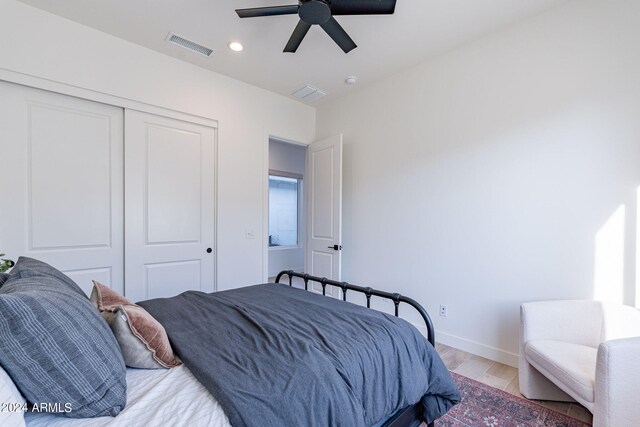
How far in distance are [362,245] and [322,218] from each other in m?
0.63

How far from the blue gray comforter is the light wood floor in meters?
0.91

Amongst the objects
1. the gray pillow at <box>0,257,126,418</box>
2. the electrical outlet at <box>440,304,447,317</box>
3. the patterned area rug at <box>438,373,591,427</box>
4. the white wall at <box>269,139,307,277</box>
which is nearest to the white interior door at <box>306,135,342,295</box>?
the electrical outlet at <box>440,304,447,317</box>

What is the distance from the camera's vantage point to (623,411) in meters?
1.41

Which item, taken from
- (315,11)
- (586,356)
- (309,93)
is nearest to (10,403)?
(315,11)

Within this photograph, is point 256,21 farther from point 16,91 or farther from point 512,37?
point 512,37

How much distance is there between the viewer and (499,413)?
1.83 meters

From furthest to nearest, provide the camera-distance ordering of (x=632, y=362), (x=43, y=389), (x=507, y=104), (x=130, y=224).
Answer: (x=130, y=224)
(x=507, y=104)
(x=632, y=362)
(x=43, y=389)

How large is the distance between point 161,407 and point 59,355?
0.31 meters

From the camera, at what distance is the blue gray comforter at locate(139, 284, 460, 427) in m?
0.95

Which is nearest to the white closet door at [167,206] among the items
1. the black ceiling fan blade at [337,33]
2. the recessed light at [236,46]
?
the recessed light at [236,46]

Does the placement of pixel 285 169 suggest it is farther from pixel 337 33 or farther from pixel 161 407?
pixel 161 407

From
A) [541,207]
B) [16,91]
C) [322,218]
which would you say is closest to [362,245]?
[322,218]

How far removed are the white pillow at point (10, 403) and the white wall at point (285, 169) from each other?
16.2 ft

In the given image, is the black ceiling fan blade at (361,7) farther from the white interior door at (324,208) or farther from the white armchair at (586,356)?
the white armchair at (586,356)
